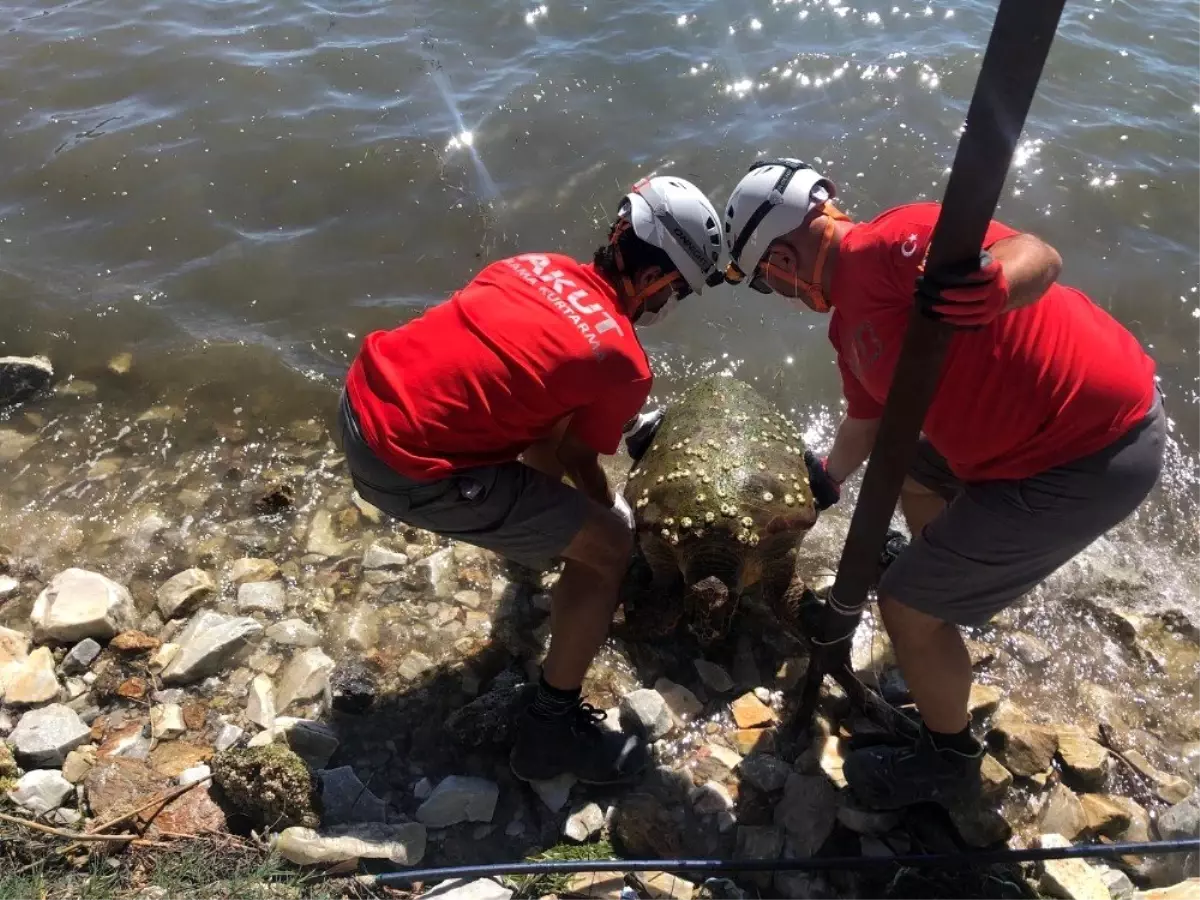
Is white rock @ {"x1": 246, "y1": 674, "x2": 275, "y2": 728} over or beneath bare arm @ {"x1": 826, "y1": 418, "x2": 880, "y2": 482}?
beneath

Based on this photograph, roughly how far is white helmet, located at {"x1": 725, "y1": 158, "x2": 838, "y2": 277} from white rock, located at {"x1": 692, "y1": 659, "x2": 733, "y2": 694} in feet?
5.93

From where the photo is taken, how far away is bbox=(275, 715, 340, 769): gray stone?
10.7 feet

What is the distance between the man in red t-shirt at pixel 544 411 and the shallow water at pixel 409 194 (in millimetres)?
953

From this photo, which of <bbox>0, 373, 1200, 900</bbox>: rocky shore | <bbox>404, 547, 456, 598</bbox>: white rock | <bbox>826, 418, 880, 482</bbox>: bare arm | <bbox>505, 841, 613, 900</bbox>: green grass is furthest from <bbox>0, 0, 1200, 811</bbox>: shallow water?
<bbox>505, 841, 613, 900</bbox>: green grass

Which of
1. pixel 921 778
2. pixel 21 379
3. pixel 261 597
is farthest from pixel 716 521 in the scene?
pixel 21 379

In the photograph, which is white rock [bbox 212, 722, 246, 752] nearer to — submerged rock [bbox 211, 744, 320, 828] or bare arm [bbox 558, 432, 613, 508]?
submerged rock [bbox 211, 744, 320, 828]

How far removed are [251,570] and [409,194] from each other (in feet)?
12.7

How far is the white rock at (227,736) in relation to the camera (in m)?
3.28

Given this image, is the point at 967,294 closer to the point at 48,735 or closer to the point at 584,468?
the point at 584,468

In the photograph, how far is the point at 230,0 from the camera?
9.52 metres

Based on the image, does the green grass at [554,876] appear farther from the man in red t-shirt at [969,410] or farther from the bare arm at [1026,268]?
the bare arm at [1026,268]

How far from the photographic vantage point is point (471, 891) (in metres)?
2.76

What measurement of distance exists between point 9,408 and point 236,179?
2.80 m

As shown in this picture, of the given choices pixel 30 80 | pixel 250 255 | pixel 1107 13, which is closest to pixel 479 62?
pixel 250 255
